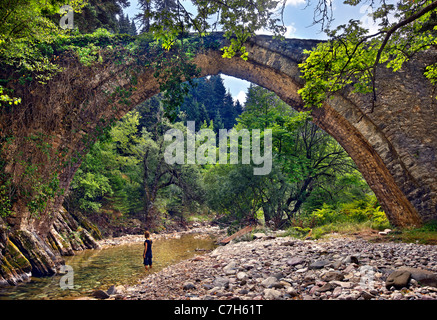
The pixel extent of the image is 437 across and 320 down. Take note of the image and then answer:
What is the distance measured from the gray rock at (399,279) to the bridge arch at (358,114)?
475 cm

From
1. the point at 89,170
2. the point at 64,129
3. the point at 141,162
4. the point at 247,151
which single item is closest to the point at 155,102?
the point at 141,162

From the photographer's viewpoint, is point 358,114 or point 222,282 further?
point 358,114

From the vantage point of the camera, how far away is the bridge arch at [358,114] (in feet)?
20.6

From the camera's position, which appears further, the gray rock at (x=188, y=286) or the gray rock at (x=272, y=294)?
the gray rock at (x=188, y=286)

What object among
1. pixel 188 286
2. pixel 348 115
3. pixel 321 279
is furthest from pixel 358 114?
pixel 188 286

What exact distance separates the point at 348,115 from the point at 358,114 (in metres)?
0.27

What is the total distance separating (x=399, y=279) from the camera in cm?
257

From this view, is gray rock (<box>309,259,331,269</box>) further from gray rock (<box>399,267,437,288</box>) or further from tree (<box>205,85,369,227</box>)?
tree (<box>205,85,369,227</box>)

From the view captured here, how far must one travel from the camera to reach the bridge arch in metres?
6.28

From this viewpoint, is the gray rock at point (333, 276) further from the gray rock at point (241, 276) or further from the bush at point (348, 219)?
the bush at point (348, 219)

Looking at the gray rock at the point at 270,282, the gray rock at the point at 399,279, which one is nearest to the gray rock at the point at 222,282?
the gray rock at the point at 270,282

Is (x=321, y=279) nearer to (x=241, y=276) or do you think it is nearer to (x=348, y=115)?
(x=241, y=276)

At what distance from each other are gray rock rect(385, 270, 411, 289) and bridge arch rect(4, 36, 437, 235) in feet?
15.6
